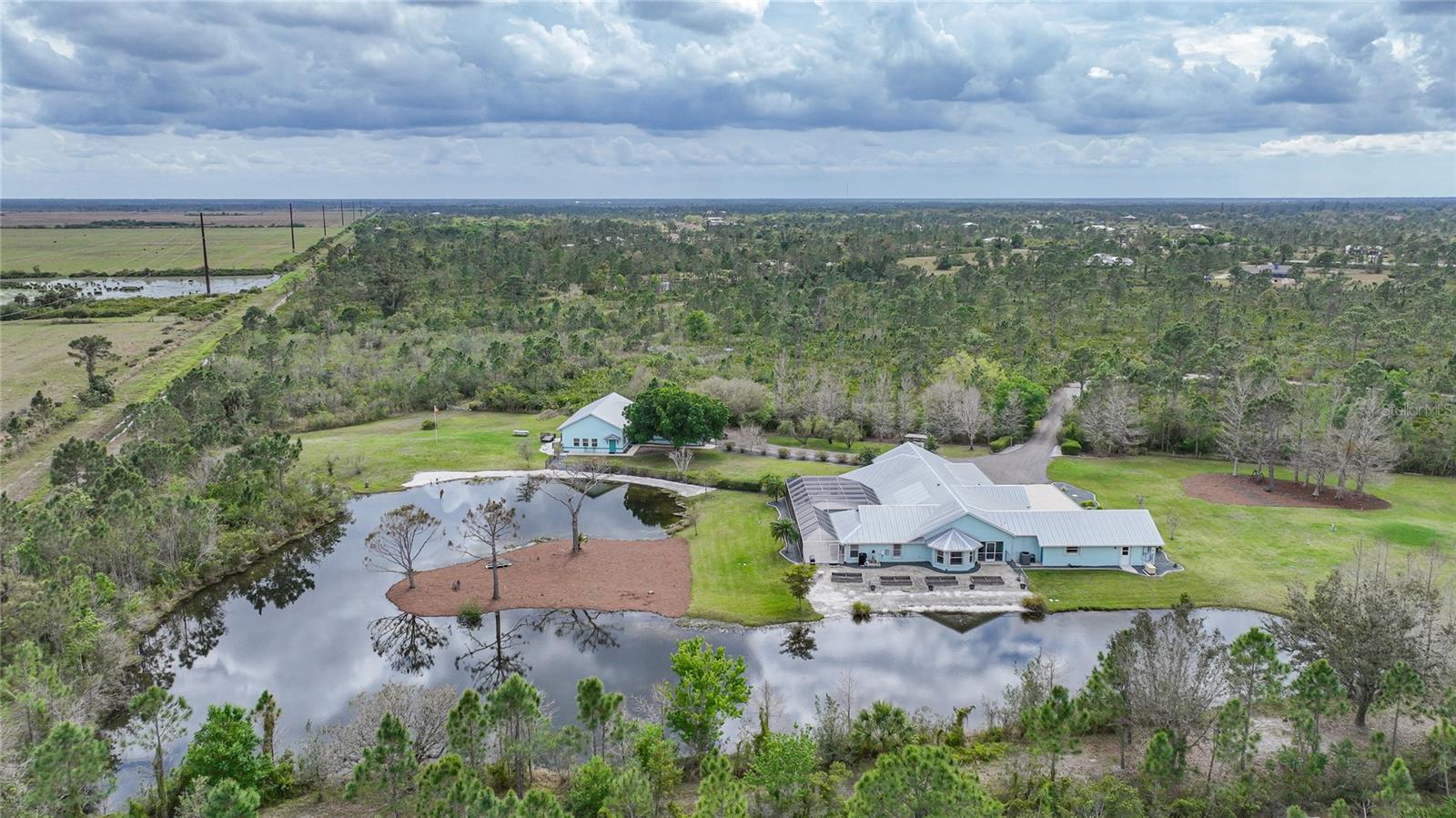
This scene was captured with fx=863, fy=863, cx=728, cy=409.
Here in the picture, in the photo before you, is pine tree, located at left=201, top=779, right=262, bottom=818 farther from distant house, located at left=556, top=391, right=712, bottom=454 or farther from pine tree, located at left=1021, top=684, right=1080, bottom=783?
distant house, located at left=556, top=391, right=712, bottom=454

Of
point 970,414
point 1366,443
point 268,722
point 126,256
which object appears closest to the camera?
point 268,722

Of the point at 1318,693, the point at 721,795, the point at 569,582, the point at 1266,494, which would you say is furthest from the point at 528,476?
the point at 1266,494

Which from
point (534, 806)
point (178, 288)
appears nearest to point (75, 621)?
point (534, 806)

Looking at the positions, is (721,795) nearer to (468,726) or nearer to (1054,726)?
(468,726)

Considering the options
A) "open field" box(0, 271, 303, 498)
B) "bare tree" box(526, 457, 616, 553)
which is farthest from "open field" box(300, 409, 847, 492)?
"open field" box(0, 271, 303, 498)

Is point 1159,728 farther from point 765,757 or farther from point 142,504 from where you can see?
point 142,504

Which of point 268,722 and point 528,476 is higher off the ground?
point 268,722

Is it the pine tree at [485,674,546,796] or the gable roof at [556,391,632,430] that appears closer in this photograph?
the pine tree at [485,674,546,796]
